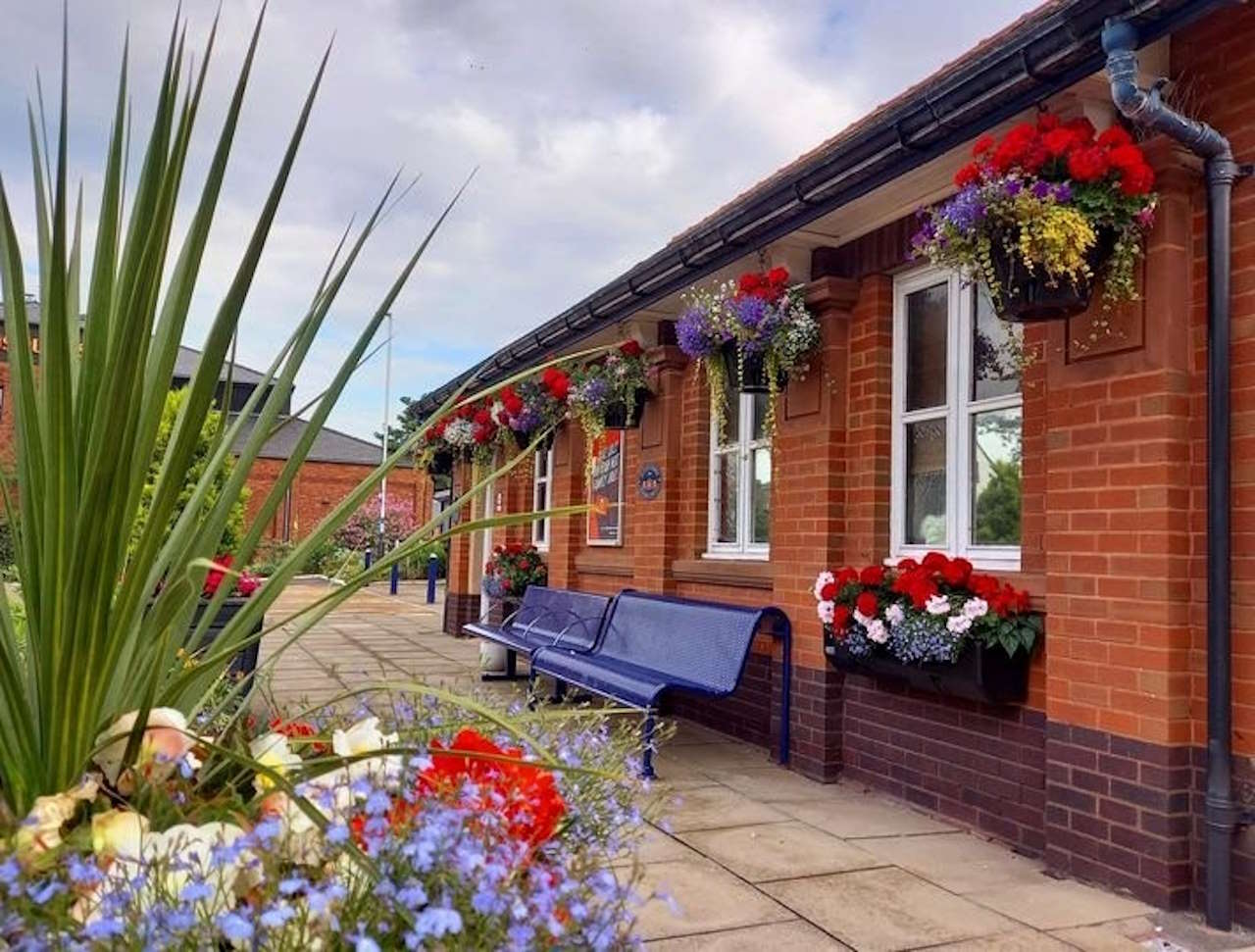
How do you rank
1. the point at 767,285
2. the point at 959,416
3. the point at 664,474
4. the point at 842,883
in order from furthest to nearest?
1. the point at 664,474
2. the point at 767,285
3. the point at 959,416
4. the point at 842,883

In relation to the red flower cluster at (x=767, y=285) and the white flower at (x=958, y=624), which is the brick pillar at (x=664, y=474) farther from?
the white flower at (x=958, y=624)

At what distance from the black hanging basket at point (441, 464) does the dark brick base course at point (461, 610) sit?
1562 millimetres

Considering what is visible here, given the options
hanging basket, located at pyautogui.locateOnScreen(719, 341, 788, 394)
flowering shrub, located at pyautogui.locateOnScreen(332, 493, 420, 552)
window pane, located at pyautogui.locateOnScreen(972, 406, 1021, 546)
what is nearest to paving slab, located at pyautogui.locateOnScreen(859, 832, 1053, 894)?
window pane, located at pyautogui.locateOnScreen(972, 406, 1021, 546)

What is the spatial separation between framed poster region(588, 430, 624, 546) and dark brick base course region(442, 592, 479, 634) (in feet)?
12.7

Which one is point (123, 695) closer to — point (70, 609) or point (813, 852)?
point (70, 609)

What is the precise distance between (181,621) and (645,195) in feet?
32.6

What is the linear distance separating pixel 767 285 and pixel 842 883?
9.54 ft

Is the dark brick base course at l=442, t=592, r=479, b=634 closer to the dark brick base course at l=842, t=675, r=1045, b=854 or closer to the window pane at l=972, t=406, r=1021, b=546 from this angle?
the dark brick base course at l=842, t=675, r=1045, b=854

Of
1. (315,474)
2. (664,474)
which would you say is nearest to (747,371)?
(664,474)

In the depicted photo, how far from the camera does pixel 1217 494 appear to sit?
10.6 ft

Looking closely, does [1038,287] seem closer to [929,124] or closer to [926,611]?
[929,124]

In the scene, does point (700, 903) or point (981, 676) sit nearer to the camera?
point (700, 903)

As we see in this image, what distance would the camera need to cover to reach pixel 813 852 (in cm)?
394

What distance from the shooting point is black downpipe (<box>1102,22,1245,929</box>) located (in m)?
3.17
